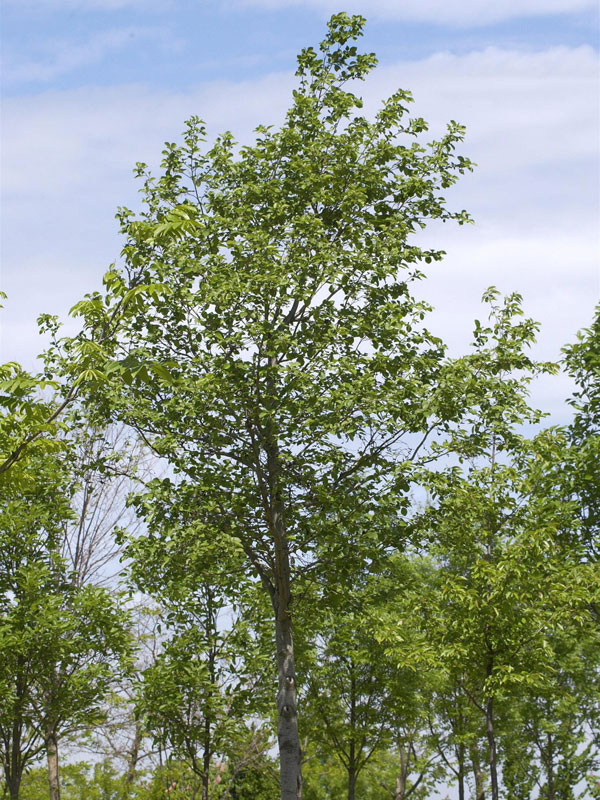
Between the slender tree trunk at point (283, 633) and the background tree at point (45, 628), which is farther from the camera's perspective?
the background tree at point (45, 628)

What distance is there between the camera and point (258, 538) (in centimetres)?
1184

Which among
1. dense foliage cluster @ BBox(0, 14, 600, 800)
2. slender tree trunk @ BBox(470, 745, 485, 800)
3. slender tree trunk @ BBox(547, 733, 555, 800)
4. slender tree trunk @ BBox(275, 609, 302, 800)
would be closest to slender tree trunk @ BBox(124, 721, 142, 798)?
dense foliage cluster @ BBox(0, 14, 600, 800)

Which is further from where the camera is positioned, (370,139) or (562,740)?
(562,740)

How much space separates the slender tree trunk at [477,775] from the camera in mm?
24812

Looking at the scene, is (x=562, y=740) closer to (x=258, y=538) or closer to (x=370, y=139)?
(x=258, y=538)

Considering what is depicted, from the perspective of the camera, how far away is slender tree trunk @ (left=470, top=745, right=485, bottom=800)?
2481 centimetres

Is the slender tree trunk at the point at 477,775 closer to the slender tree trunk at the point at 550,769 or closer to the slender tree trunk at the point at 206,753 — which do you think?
the slender tree trunk at the point at 550,769

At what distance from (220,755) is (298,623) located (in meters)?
3.14

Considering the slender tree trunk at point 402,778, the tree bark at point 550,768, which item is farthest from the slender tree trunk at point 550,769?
A: the slender tree trunk at point 402,778

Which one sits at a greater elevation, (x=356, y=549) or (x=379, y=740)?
(x=356, y=549)

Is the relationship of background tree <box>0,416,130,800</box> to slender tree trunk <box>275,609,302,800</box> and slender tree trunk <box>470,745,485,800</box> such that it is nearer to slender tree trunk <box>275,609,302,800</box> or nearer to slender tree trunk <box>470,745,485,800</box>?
slender tree trunk <box>275,609,302,800</box>

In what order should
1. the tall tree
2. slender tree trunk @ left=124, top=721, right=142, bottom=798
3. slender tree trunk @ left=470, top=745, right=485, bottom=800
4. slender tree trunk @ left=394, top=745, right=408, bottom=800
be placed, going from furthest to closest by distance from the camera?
slender tree trunk @ left=394, top=745, right=408, bottom=800 < slender tree trunk @ left=470, top=745, right=485, bottom=800 < slender tree trunk @ left=124, top=721, right=142, bottom=798 < the tall tree

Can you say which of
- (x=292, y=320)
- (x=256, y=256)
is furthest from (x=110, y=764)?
(x=256, y=256)

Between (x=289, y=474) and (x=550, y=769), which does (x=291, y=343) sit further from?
(x=550, y=769)
